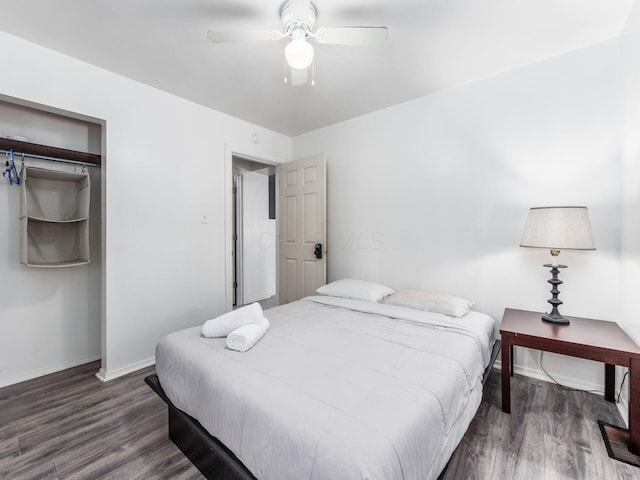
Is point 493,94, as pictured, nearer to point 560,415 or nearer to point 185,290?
point 560,415

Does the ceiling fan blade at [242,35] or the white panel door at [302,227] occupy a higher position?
the ceiling fan blade at [242,35]

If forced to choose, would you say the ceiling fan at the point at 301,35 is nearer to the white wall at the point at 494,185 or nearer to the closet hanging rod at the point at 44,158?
the white wall at the point at 494,185

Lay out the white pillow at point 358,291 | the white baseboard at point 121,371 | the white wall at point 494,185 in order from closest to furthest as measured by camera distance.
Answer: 1. the white wall at point 494,185
2. the white baseboard at point 121,371
3. the white pillow at point 358,291

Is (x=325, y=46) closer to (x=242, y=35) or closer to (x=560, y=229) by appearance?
(x=242, y=35)

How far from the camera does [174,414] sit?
1.64 m

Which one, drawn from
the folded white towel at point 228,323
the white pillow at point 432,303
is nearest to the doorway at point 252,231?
the white pillow at point 432,303

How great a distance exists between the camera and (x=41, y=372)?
2.48m

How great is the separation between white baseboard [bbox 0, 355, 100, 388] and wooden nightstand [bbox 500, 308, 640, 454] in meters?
3.50

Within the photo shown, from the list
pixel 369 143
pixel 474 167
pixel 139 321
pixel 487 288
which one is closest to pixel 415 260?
pixel 487 288

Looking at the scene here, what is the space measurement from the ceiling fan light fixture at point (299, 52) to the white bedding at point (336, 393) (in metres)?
1.59

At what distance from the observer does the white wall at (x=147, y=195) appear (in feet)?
7.38

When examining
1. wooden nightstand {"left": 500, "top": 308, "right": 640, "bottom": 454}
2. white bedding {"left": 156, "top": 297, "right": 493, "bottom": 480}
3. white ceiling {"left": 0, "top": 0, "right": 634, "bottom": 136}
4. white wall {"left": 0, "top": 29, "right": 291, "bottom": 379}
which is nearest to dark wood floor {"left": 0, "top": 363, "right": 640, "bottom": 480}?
wooden nightstand {"left": 500, "top": 308, "right": 640, "bottom": 454}

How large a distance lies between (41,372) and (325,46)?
3.49 m

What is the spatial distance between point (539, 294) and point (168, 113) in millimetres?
3620
